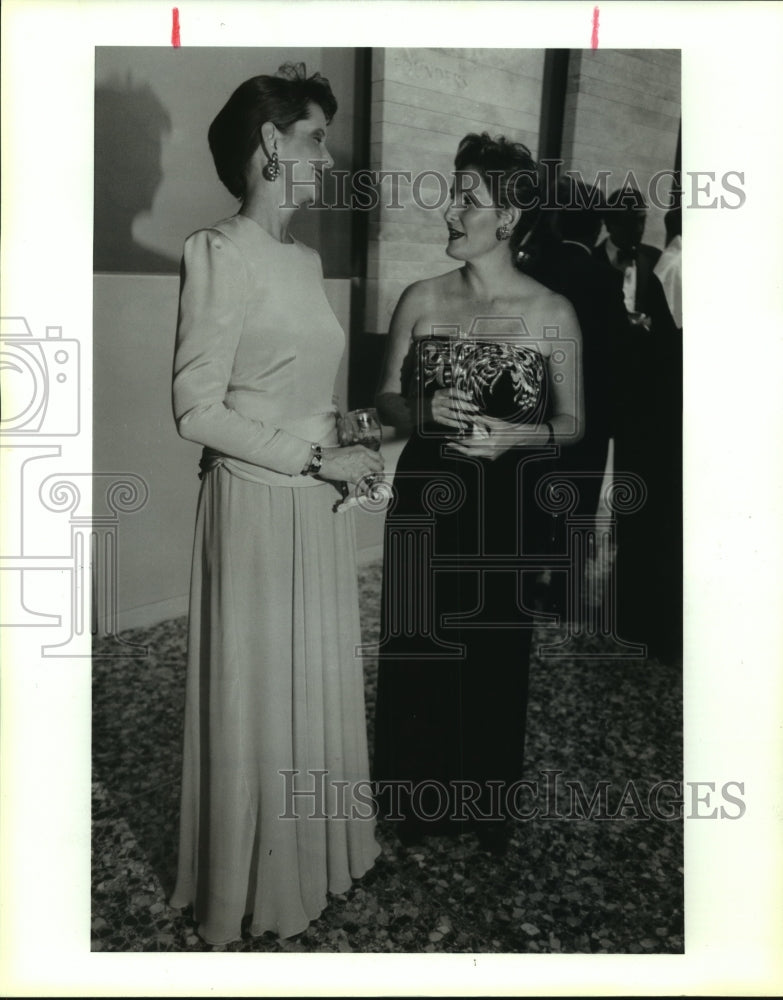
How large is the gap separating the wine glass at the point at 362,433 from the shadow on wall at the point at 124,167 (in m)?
0.61

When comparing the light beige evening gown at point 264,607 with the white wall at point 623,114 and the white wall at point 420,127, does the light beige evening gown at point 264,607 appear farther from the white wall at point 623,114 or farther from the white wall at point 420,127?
the white wall at point 623,114

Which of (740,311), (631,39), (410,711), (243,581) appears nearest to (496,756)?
(410,711)

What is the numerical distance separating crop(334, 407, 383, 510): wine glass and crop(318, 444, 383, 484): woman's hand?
0.01 metres

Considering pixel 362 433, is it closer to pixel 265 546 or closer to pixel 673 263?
pixel 265 546

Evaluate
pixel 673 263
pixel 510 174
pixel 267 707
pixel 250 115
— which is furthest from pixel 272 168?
pixel 267 707

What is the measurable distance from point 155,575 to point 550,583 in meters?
0.99

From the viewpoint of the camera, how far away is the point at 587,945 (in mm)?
2326

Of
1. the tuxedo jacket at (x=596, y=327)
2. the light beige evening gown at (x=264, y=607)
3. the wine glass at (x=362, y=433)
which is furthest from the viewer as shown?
the tuxedo jacket at (x=596, y=327)

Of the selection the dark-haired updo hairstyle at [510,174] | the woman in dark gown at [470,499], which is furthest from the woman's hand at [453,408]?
the dark-haired updo hairstyle at [510,174]

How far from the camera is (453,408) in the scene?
7.55 feet

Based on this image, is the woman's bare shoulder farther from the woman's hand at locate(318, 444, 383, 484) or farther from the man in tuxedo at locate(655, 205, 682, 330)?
the man in tuxedo at locate(655, 205, 682, 330)

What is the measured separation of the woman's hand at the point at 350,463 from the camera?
2.19 metres

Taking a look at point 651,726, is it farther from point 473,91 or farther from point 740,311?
point 473,91

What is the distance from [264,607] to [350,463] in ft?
1.31
